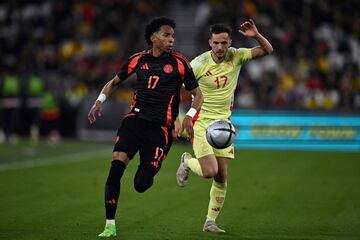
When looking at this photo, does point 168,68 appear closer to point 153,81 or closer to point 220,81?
point 153,81

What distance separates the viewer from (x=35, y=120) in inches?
1201

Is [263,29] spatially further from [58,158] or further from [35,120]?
[58,158]

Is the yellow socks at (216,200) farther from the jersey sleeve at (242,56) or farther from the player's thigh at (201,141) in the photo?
the jersey sleeve at (242,56)

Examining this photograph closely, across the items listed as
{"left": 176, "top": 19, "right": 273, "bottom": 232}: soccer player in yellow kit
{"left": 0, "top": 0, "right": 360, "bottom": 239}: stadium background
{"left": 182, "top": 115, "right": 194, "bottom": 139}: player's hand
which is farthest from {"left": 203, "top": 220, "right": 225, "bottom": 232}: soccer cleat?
{"left": 182, "top": 115, "right": 194, "bottom": 139}: player's hand

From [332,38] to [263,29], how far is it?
103 inches

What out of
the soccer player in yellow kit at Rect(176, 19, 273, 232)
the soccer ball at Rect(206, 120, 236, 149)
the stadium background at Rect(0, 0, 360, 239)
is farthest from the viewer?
the stadium background at Rect(0, 0, 360, 239)

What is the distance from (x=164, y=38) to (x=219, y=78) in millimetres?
1175

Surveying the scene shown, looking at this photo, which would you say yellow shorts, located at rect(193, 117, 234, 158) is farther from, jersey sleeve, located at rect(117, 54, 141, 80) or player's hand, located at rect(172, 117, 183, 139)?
jersey sleeve, located at rect(117, 54, 141, 80)

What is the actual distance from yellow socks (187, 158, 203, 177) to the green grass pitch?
2.34ft

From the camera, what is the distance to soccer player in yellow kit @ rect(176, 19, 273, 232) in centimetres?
1059

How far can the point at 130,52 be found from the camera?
32438 mm

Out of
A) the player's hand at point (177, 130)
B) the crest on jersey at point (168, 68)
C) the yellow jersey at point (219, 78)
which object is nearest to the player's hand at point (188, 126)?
the player's hand at point (177, 130)

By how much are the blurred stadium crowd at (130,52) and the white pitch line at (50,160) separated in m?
5.20

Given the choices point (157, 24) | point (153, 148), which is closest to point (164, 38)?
point (157, 24)
